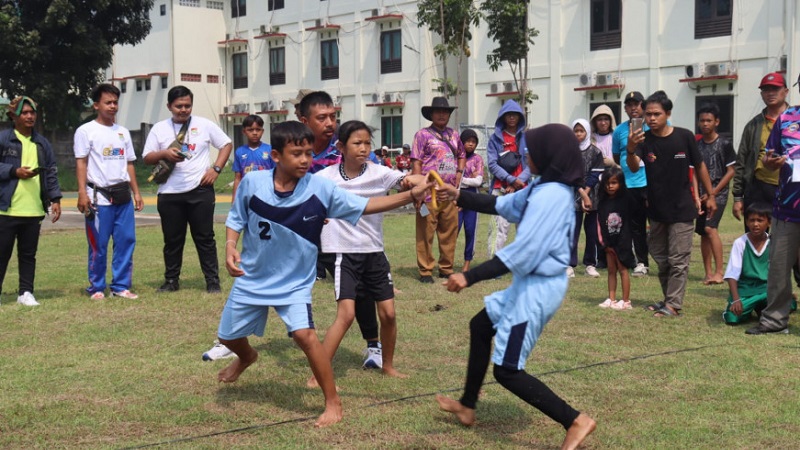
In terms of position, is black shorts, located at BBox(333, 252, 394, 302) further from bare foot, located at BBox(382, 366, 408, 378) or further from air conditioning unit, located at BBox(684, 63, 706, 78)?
air conditioning unit, located at BBox(684, 63, 706, 78)

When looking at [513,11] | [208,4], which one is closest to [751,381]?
[513,11]

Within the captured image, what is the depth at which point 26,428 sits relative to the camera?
16.1 feet

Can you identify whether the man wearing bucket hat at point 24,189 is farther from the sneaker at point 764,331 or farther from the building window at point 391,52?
the building window at point 391,52

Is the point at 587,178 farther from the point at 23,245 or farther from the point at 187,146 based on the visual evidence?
the point at 23,245

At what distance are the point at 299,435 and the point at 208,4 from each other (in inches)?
1635

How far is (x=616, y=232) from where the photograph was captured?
8602 mm

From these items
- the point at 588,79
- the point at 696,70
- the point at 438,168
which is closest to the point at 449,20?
the point at 588,79

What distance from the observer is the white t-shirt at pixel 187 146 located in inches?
364

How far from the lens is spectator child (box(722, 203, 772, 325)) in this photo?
771 cm

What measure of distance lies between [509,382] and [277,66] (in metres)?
38.7

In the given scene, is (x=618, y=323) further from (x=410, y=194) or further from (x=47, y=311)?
(x=47, y=311)

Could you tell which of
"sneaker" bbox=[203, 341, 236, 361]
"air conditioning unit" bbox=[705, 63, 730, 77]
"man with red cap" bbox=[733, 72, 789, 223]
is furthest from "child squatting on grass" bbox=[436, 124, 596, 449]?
"air conditioning unit" bbox=[705, 63, 730, 77]

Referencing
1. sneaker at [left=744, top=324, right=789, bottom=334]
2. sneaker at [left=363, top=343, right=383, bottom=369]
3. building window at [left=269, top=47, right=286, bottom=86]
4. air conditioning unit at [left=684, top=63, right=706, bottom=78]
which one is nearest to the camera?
sneaker at [left=363, top=343, right=383, bottom=369]

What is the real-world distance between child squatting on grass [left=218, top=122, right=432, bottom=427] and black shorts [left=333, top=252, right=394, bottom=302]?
0.68m
